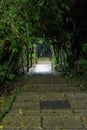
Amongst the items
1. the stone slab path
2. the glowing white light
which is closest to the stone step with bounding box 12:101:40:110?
the stone slab path

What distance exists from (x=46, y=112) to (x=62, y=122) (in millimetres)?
1035

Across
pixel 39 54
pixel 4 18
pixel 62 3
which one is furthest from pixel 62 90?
pixel 39 54

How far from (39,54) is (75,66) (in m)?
23.9

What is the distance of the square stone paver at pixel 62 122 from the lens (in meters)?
7.23

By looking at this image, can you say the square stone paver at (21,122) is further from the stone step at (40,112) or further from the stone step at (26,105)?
the stone step at (26,105)

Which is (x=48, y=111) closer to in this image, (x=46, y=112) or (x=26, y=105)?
(x=46, y=112)

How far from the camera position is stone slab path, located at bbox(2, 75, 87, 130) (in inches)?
287

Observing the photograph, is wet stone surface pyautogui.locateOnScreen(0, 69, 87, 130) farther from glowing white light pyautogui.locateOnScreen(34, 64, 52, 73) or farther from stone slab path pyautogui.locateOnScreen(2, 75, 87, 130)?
glowing white light pyautogui.locateOnScreen(34, 64, 52, 73)

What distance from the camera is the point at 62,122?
754cm

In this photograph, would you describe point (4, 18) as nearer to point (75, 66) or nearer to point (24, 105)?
point (24, 105)

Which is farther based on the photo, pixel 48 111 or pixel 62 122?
pixel 48 111

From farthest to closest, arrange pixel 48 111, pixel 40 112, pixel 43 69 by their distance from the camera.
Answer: pixel 43 69 < pixel 48 111 < pixel 40 112

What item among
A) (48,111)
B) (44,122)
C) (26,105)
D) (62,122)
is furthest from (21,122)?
(26,105)

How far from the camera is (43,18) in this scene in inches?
800
